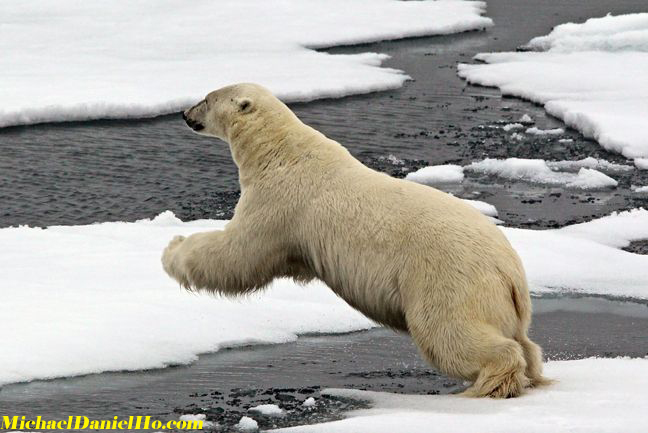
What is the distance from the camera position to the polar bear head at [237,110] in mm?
5840

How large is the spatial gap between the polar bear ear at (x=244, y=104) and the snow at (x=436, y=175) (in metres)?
4.97

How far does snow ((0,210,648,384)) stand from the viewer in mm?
5730

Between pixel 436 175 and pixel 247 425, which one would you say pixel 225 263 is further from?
pixel 436 175

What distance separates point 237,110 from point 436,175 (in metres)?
5.20

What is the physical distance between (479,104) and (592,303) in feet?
24.8

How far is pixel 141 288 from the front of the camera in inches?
265

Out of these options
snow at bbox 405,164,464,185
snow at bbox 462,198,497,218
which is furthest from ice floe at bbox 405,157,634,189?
snow at bbox 462,198,497,218

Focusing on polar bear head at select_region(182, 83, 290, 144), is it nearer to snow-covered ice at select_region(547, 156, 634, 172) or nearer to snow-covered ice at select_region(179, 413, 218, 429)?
snow-covered ice at select_region(179, 413, 218, 429)

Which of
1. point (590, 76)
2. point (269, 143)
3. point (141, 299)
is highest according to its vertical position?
point (590, 76)

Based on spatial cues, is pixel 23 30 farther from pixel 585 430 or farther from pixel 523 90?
pixel 585 430

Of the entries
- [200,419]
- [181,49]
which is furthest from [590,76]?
[200,419]

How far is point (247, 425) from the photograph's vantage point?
4840 millimetres

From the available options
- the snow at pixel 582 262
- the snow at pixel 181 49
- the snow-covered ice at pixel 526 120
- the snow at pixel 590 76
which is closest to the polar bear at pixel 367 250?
the snow at pixel 582 262

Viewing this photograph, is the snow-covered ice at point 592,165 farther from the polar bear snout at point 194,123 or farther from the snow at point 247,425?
the snow at point 247,425
